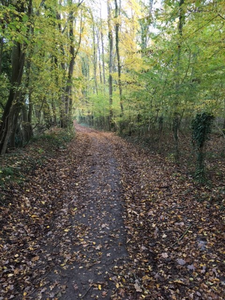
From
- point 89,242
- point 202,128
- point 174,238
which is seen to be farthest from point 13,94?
point 174,238

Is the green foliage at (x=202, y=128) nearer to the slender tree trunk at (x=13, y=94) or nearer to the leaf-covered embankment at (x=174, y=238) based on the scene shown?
the leaf-covered embankment at (x=174, y=238)

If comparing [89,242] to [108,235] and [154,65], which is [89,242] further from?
[154,65]

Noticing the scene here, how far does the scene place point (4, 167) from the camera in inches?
238

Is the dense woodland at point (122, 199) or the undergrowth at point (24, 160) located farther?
the undergrowth at point (24, 160)

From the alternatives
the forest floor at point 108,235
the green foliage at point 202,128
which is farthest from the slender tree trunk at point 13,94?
the green foliage at point 202,128

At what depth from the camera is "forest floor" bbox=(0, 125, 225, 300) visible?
10.5 ft

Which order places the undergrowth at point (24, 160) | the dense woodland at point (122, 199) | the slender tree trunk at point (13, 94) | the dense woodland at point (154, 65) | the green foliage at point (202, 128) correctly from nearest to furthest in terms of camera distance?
the dense woodland at point (122, 199) < the dense woodland at point (154, 65) < the undergrowth at point (24, 160) < the green foliage at point (202, 128) < the slender tree trunk at point (13, 94)

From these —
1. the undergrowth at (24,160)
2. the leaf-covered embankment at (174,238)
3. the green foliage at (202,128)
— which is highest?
the green foliage at (202,128)

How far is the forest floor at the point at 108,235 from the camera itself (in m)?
3.21

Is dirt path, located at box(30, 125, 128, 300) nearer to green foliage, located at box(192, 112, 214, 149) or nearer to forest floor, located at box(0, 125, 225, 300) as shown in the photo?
forest floor, located at box(0, 125, 225, 300)

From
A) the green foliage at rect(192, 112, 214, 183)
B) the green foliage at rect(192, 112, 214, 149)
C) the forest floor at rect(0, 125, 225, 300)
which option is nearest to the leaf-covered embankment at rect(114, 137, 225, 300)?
the forest floor at rect(0, 125, 225, 300)

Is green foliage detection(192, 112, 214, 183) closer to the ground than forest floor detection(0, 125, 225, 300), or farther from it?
farther from it

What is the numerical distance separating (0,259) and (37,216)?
58.1 inches

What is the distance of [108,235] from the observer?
4.47 m
